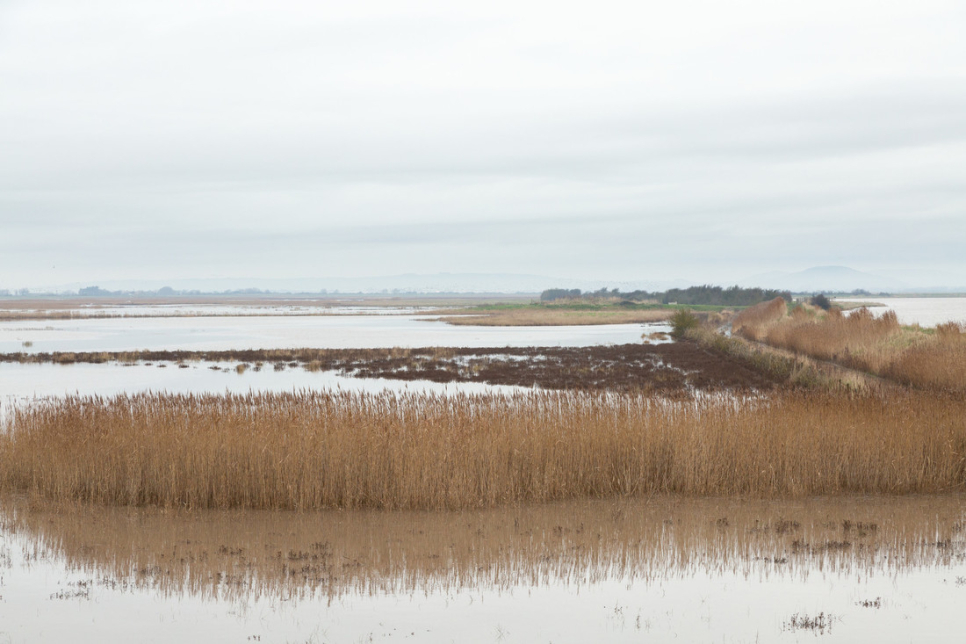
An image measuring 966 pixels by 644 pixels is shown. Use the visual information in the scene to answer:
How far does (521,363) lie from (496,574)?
28.7 m

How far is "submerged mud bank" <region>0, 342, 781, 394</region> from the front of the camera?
2862 centimetres

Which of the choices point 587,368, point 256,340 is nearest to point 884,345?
point 587,368


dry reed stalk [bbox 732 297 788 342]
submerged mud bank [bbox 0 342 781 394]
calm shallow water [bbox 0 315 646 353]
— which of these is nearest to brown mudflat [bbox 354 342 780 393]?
submerged mud bank [bbox 0 342 781 394]

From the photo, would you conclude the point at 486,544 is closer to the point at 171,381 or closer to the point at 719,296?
the point at 171,381

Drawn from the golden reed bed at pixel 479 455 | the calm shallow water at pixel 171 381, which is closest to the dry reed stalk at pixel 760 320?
the calm shallow water at pixel 171 381

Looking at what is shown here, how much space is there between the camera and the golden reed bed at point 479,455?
11234 mm

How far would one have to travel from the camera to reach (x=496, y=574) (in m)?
8.18

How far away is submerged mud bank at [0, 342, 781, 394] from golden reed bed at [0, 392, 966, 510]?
12217mm

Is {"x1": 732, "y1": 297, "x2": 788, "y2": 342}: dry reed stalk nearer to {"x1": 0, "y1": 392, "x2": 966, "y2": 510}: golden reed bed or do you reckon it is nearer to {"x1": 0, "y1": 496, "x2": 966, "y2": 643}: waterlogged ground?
{"x1": 0, "y1": 392, "x2": 966, "y2": 510}: golden reed bed

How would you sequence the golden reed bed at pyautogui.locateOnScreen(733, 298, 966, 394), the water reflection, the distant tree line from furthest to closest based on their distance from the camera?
1. the distant tree line
2. the golden reed bed at pyautogui.locateOnScreen(733, 298, 966, 394)
3. the water reflection

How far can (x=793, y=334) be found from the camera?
133ft

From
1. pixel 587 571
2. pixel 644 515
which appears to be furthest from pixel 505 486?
pixel 587 571

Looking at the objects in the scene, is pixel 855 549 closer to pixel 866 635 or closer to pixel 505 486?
pixel 866 635

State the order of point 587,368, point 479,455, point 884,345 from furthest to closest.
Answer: point 587,368 → point 884,345 → point 479,455
